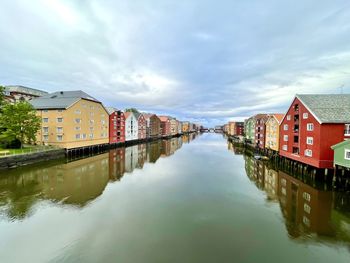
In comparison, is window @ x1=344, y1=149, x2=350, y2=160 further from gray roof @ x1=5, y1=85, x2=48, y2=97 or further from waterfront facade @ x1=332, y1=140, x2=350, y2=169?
gray roof @ x1=5, y1=85, x2=48, y2=97

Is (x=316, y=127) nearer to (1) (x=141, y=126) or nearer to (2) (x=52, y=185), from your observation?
(2) (x=52, y=185)

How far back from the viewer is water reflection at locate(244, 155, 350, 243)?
11.9 metres

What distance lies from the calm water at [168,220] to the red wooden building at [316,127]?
15.8ft

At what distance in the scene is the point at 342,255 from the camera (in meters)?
9.63

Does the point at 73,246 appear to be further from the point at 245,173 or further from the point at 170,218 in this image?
the point at 245,173

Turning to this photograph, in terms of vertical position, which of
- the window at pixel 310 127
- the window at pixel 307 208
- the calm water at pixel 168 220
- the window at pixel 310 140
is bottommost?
the window at pixel 307 208

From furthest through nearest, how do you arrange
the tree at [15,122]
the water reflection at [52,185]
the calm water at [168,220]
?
the tree at [15,122] → the water reflection at [52,185] → the calm water at [168,220]

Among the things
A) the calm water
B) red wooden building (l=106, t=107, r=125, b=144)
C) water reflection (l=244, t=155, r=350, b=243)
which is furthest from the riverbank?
water reflection (l=244, t=155, r=350, b=243)

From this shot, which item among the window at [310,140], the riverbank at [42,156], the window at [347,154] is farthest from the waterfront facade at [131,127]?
the window at [347,154]

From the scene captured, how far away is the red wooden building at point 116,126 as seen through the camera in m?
56.9

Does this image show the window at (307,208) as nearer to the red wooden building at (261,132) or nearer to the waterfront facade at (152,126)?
the red wooden building at (261,132)

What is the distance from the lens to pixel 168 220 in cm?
1320

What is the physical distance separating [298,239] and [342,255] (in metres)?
1.95

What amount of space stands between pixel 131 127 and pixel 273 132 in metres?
47.2
